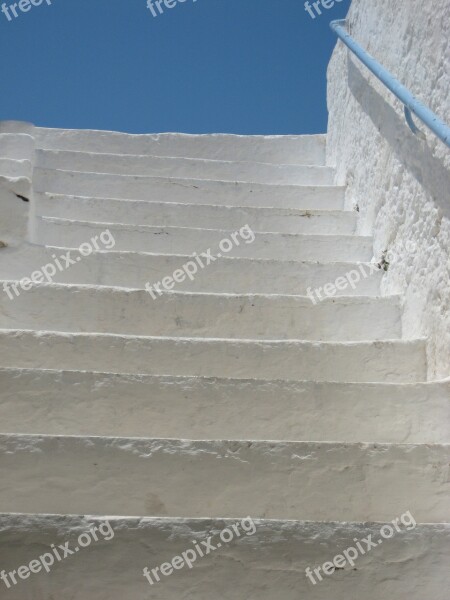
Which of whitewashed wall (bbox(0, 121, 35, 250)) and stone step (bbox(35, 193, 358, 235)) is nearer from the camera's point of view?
whitewashed wall (bbox(0, 121, 35, 250))

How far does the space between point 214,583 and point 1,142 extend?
10.5 feet

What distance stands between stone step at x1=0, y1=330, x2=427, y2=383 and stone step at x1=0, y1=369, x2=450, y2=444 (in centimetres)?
23

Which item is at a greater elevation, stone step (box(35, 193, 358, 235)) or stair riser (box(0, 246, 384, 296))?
stone step (box(35, 193, 358, 235))

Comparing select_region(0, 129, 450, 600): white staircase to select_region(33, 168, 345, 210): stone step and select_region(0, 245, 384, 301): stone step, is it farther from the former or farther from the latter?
select_region(33, 168, 345, 210): stone step

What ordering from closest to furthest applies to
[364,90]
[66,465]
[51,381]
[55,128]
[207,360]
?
1. [66,465]
2. [51,381]
3. [207,360]
4. [364,90]
5. [55,128]

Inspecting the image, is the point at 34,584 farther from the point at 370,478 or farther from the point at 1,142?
the point at 1,142

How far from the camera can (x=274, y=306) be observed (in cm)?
328

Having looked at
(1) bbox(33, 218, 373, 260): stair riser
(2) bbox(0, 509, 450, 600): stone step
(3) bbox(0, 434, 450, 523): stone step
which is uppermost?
(1) bbox(33, 218, 373, 260): stair riser

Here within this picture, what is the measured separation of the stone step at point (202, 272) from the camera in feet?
11.5

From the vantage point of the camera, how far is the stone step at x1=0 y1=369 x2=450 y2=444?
256 centimetres

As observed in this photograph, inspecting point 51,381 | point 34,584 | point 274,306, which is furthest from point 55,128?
point 34,584

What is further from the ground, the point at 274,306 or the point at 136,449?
the point at 274,306

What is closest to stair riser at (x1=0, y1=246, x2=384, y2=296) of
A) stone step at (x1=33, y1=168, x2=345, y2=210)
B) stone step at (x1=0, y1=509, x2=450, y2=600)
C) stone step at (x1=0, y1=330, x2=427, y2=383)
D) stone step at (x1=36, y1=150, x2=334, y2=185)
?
stone step at (x1=0, y1=330, x2=427, y2=383)

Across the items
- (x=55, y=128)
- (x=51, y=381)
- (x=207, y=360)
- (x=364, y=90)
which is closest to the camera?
(x=51, y=381)
